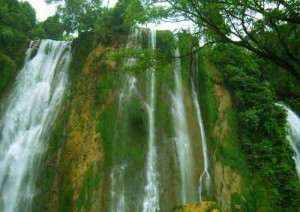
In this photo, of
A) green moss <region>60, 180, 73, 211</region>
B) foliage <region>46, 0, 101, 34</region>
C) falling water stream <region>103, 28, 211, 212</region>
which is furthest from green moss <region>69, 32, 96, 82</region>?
foliage <region>46, 0, 101, 34</region>

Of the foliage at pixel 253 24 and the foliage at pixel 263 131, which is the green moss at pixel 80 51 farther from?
the foliage at pixel 253 24

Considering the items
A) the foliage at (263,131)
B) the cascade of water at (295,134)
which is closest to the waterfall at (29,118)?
the foliage at (263,131)

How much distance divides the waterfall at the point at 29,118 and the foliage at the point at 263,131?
668 cm

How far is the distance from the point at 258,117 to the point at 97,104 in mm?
6244

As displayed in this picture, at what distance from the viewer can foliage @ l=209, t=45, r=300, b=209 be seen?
44.6ft

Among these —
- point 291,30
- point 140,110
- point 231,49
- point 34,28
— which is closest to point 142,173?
point 140,110

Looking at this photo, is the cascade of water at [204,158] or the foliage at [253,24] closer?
the foliage at [253,24]

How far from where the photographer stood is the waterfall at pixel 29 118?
12766 mm

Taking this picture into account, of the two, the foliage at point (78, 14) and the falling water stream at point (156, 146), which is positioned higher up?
the foliage at point (78, 14)

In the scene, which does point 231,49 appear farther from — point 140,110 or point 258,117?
point 258,117

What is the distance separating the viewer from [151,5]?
705 cm

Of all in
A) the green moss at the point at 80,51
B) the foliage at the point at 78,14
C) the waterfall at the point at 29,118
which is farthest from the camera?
the foliage at the point at 78,14

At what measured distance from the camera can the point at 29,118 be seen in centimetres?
1466

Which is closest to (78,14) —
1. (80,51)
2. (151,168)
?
(80,51)
